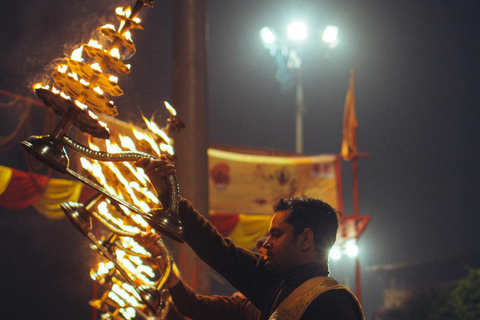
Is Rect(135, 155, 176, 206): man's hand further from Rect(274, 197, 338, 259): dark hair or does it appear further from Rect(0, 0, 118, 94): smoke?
Rect(0, 0, 118, 94): smoke

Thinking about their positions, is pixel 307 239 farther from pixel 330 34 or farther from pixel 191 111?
pixel 330 34

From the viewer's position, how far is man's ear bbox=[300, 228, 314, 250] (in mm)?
1768

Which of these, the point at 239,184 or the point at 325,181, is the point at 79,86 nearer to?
the point at 239,184

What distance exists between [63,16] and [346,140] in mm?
7444

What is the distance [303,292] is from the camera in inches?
65.5

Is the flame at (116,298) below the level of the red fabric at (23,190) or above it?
below

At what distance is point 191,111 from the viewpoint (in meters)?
3.22

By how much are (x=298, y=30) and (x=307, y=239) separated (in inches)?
396

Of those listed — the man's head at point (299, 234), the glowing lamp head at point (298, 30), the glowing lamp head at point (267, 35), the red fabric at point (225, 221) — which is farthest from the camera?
the glowing lamp head at point (267, 35)

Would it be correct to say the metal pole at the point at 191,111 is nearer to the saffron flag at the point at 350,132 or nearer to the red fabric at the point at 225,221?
the red fabric at the point at 225,221

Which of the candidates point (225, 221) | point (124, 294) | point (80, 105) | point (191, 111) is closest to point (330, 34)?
point (225, 221)

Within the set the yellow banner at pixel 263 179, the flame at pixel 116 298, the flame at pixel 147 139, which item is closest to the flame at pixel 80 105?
the flame at pixel 147 139

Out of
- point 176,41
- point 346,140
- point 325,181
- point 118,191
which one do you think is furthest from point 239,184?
point 118,191

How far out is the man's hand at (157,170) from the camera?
4.69 feet
